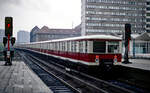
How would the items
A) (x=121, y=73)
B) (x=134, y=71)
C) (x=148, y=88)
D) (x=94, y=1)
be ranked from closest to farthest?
(x=148, y=88) < (x=134, y=71) < (x=121, y=73) < (x=94, y=1)

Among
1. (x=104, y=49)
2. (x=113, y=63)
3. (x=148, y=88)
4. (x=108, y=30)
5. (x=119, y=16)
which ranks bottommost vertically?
(x=148, y=88)

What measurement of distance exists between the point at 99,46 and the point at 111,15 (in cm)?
8791

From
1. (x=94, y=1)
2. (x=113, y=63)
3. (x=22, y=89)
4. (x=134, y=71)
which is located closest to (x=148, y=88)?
(x=134, y=71)

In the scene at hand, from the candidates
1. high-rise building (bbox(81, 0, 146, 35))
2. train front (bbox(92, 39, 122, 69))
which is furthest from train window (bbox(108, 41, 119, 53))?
high-rise building (bbox(81, 0, 146, 35))

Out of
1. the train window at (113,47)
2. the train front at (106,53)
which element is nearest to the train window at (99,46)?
the train front at (106,53)

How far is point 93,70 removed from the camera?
1711 centimetres

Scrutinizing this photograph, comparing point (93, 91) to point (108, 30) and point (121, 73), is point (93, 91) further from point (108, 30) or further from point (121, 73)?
point (108, 30)

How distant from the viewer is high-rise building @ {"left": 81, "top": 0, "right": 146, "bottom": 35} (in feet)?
330

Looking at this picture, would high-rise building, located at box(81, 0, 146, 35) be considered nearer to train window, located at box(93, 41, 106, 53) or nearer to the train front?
the train front

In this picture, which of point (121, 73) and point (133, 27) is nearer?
point (121, 73)

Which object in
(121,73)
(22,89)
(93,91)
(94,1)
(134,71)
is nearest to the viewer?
(22,89)

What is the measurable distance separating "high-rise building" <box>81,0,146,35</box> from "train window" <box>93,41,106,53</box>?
3272 inches

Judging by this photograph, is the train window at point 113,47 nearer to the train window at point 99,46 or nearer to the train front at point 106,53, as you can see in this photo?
the train front at point 106,53

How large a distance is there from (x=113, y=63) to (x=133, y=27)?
9052 centimetres
